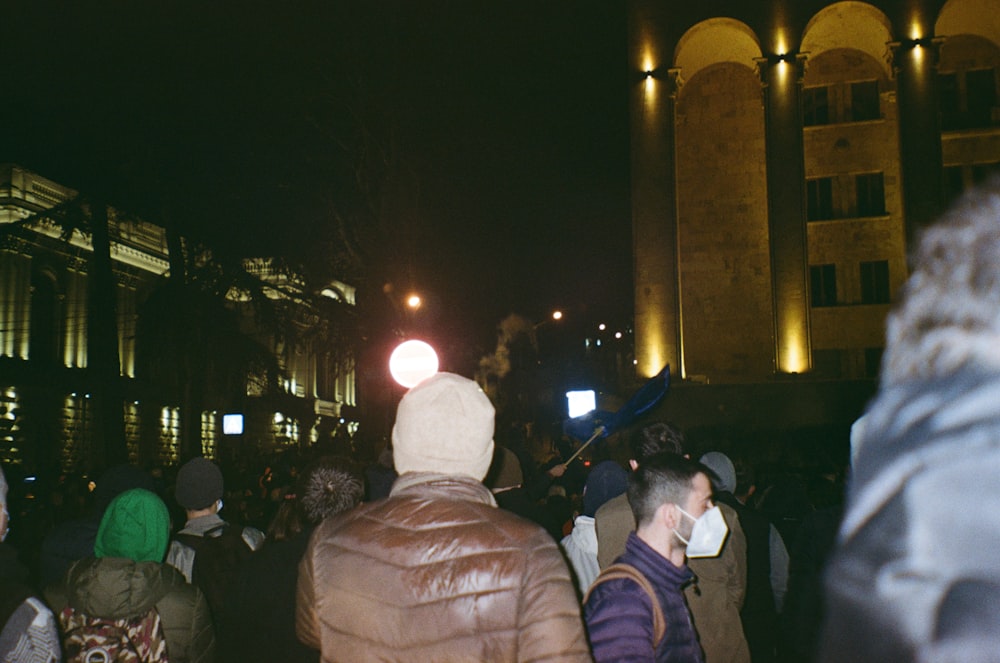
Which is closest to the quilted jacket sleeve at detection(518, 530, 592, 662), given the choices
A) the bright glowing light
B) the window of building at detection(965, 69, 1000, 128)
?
the bright glowing light

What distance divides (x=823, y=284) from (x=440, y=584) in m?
36.9

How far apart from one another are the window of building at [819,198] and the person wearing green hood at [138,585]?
36.5 meters

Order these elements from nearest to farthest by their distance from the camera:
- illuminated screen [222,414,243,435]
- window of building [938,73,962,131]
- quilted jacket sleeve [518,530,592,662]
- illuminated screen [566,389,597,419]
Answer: quilted jacket sleeve [518,530,592,662]
illuminated screen [566,389,597,419]
illuminated screen [222,414,243,435]
window of building [938,73,962,131]

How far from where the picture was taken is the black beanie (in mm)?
5680

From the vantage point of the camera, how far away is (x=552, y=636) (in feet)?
7.86

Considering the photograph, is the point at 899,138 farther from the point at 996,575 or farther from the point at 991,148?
the point at 996,575

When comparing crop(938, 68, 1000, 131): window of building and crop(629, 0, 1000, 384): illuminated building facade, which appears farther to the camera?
crop(938, 68, 1000, 131): window of building

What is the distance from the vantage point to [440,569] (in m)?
2.54

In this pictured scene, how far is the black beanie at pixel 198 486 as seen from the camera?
5.68 metres

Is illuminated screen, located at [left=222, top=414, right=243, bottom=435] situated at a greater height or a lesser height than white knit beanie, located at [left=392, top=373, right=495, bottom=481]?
lesser

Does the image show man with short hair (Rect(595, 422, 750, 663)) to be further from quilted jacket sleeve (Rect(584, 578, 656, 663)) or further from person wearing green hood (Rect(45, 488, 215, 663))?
person wearing green hood (Rect(45, 488, 215, 663))

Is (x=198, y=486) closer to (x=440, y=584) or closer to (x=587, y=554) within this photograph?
(x=587, y=554)

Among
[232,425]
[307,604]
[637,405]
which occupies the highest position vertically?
[637,405]

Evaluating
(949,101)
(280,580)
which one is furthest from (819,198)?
(280,580)
